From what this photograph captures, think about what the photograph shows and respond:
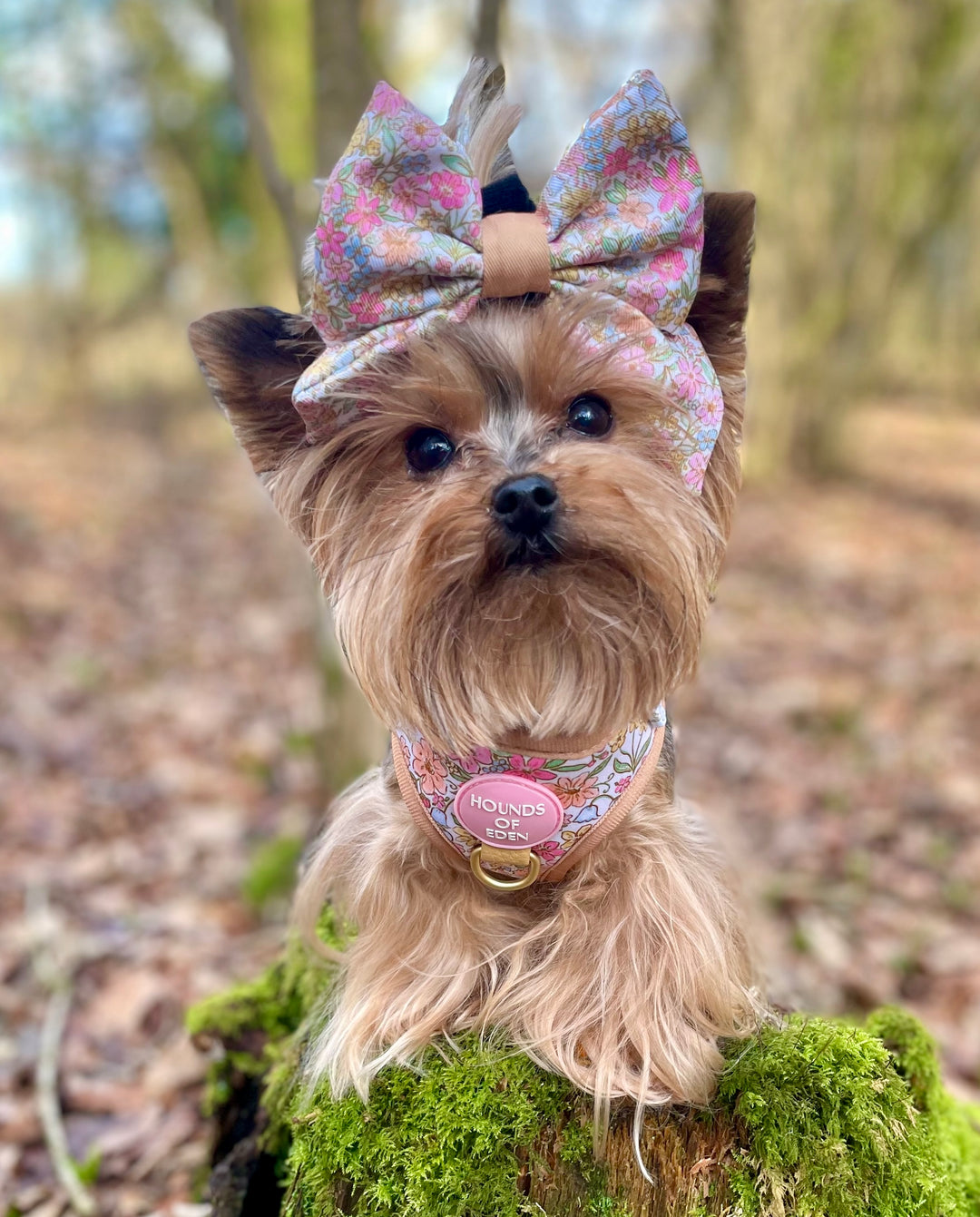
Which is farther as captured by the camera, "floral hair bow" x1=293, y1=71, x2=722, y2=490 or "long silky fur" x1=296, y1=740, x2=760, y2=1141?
"long silky fur" x1=296, y1=740, x2=760, y2=1141

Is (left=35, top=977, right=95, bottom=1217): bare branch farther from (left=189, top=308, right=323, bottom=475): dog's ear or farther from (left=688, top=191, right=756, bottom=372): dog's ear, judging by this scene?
(left=688, top=191, right=756, bottom=372): dog's ear

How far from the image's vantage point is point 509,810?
1.97 meters

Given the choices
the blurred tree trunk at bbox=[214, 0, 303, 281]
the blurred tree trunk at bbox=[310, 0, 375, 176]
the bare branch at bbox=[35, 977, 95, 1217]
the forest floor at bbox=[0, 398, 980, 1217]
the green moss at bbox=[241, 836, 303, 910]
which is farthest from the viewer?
the green moss at bbox=[241, 836, 303, 910]

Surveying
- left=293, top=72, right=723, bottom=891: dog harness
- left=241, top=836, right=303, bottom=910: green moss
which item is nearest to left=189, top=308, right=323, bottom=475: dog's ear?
left=293, top=72, right=723, bottom=891: dog harness

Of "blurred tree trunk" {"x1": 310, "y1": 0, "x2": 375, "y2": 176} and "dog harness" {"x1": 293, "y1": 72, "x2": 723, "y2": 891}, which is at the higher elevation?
"blurred tree trunk" {"x1": 310, "y1": 0, "x2": 375, "y2": 176}

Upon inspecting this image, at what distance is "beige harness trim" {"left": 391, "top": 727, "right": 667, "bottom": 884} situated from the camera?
2049 mm

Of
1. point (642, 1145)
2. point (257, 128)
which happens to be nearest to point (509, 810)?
point (642, 1145)

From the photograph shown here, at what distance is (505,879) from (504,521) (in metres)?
0.73

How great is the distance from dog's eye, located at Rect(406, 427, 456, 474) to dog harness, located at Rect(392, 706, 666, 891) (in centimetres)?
53

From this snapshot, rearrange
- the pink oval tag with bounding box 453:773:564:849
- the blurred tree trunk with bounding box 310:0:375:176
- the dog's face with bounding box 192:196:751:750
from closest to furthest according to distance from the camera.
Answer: the dog's face with bounding box 192:196:751:750
the pink oval tag with bounding box 453:773:564:849
the blurred tree trunk with bounding box 310:0:375:176

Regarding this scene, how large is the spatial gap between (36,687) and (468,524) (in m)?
5.46

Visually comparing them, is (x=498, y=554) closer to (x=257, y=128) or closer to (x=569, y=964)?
(x=569, y=964)

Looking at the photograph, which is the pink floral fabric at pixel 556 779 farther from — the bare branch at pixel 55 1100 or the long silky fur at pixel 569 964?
the bare branch at pixel 55 1100

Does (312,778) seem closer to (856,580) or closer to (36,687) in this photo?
(36,687)
